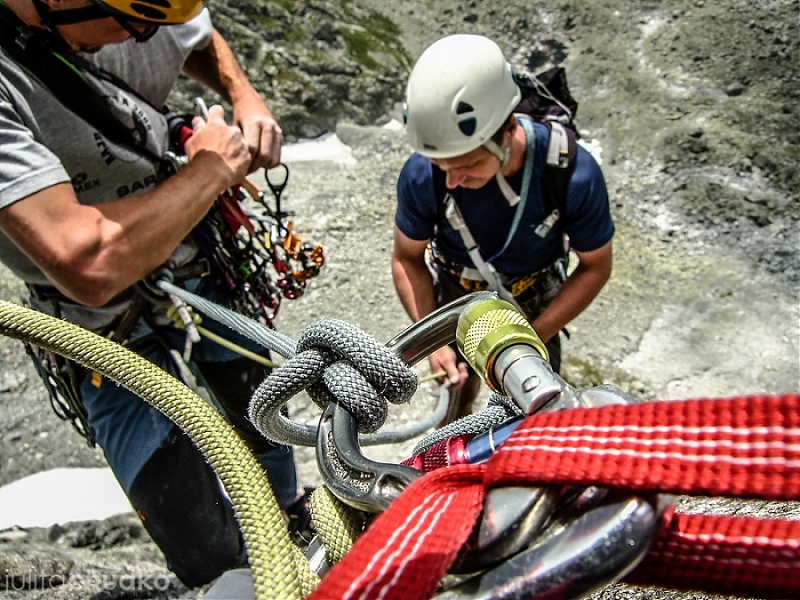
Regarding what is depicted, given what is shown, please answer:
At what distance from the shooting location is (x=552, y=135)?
2340 millimetres

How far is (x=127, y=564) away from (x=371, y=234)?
4132mm

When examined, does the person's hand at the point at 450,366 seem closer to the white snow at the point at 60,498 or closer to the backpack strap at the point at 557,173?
the backpack strap at the point at 557,173

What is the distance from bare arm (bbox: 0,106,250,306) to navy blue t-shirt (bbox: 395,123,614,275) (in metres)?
0.77

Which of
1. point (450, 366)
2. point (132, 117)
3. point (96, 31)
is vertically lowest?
point (450, 366)

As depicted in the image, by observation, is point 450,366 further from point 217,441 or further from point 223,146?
point 217,441

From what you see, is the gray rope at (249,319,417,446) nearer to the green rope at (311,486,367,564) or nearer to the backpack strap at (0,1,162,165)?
the green rope at (311,486,367,564)

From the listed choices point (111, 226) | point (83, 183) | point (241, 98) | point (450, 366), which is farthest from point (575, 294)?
point (83, 183)

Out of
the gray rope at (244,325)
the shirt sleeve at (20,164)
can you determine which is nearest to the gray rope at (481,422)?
the gray rope at (244,325)

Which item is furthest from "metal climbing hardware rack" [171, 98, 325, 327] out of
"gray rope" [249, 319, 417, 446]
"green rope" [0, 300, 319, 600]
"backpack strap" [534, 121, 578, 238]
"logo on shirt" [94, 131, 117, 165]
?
"gray rope" [249, 319, 417, 446]

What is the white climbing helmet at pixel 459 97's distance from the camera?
90.4 inches

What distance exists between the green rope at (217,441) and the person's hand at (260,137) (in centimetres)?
119

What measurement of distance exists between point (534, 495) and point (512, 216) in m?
1.94

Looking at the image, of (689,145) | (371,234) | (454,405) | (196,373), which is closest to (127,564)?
(196,373)

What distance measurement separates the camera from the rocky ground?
4.02 metres
